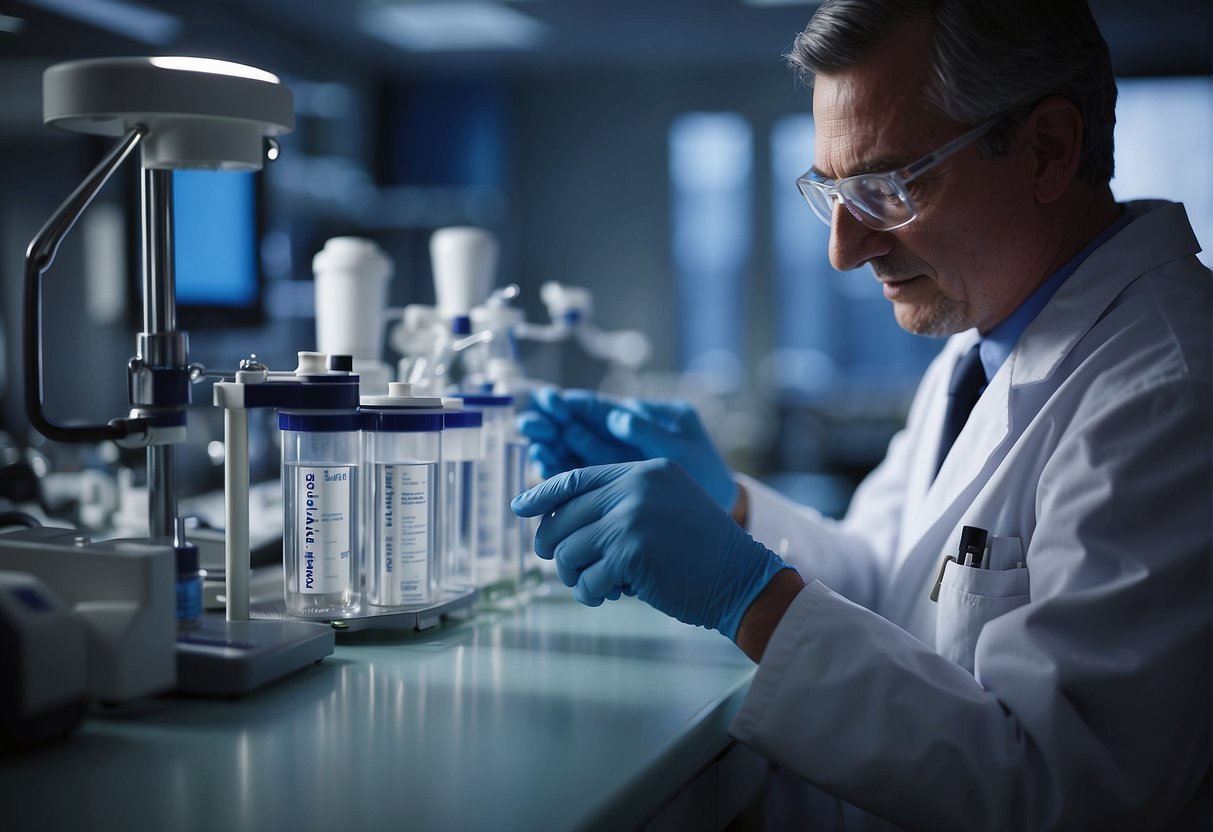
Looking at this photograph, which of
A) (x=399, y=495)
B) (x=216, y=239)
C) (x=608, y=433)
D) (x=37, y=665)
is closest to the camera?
(x=37, y=665)

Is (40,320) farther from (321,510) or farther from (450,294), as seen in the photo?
(450,294)

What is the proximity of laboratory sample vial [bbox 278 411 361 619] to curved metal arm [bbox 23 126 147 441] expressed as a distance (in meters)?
0.18

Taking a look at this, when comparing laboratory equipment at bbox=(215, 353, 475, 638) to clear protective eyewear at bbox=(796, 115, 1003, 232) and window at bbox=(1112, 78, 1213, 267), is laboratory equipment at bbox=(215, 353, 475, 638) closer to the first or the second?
clear protective eyewear at bbox=(796, 115, 1003, 232)

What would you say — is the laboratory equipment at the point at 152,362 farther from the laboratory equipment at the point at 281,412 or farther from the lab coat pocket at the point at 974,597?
the lab coat pocket at the point at 974,597

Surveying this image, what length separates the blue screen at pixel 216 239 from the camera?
7.08 ft

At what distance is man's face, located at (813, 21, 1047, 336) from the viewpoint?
4.11ft

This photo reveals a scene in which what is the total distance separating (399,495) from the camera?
3.75 feet

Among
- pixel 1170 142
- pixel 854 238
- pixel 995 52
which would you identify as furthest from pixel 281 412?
pixel 1170 142

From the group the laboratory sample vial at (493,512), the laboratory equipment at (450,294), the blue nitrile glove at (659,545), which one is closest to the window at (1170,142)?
the laboratory equipment at (450,294)

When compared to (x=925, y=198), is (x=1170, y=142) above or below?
above

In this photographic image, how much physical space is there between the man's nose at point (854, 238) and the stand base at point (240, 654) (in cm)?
81

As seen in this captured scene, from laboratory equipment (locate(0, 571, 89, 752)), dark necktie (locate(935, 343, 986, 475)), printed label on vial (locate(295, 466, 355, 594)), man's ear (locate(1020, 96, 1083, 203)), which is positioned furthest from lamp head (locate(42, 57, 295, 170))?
dark necktie (locate(935, 343, 986, 475))

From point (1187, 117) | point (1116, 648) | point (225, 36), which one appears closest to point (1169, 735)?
point (1116, 648)

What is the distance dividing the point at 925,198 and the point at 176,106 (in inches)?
34.5
